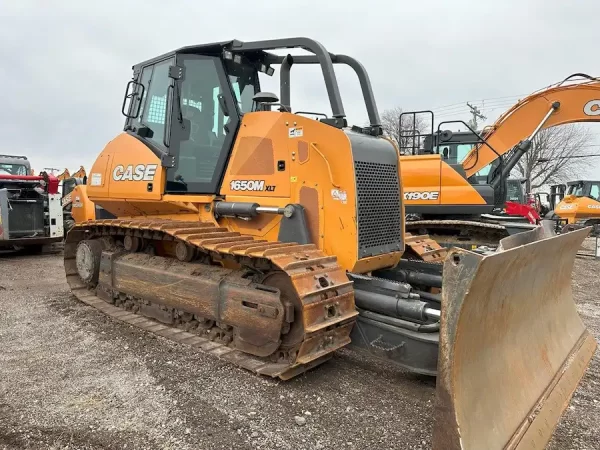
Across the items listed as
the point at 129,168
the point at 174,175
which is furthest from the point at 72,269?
the point at 174,175

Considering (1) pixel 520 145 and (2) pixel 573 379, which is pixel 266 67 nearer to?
(2) pixel 573 379

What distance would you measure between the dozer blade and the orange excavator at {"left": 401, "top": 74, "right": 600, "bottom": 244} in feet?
15.6

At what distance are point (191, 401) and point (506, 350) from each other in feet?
→ 7.29

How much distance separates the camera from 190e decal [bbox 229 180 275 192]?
467cm

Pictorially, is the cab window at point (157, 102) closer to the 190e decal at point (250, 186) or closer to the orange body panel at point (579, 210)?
the 190e decal at point (250, 186)

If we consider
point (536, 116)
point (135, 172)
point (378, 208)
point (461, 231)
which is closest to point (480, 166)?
point (536, 116)

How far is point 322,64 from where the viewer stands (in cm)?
441

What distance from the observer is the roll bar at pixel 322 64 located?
441 centimetres

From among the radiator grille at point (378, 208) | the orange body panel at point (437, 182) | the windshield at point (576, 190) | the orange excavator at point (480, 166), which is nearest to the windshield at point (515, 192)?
the windshield at point (576, 190)

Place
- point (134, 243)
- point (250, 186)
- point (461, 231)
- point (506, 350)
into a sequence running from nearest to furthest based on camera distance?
1. point (506, 350)
2. point (250, 186)
3. point (134, 243)
4. point (461, 231)

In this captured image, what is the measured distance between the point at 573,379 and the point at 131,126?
5409mm

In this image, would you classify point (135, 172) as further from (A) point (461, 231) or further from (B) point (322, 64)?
(A) point (461, 231)

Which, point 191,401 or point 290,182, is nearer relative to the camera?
point 191,401

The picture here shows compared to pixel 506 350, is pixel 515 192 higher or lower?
higher
